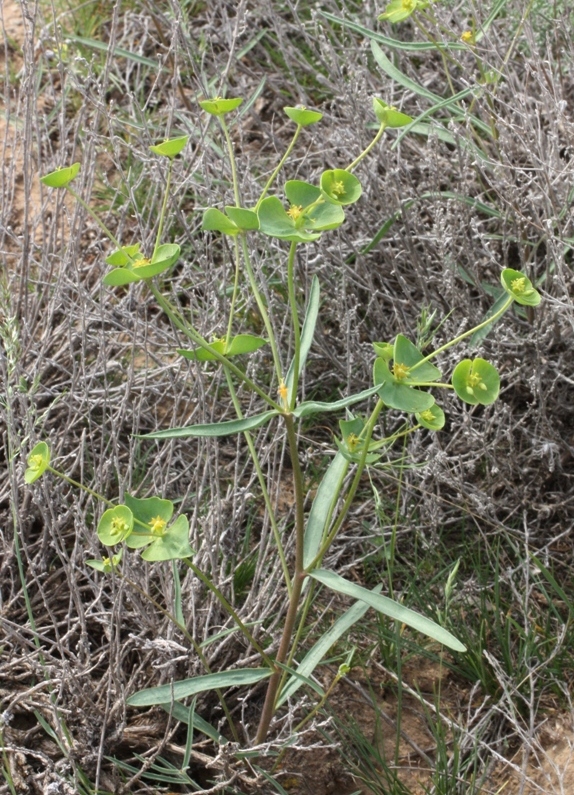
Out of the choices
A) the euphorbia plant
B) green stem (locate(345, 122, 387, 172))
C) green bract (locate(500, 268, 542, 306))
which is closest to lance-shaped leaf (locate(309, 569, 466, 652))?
the euphorbia plant

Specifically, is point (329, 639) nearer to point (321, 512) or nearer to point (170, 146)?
point (321, 512)

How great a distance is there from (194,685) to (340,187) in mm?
846

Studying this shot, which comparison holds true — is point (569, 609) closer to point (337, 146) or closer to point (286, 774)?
point (286, 774)

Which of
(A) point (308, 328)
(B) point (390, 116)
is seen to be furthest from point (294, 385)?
(B) point (390, 116)

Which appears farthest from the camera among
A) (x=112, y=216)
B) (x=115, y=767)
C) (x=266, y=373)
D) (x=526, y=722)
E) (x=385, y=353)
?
(x=112, y=216)

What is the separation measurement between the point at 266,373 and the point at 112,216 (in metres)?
0.77

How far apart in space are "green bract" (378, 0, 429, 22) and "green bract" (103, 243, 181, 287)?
3.36 feet

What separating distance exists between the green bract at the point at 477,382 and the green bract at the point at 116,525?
509 mm

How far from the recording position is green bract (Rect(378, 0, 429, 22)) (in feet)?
6.47

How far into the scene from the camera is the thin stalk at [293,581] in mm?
1339

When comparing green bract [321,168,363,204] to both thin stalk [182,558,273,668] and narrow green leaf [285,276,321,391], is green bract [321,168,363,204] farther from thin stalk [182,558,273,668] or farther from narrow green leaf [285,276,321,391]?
thin stalk [182,558,273,668]

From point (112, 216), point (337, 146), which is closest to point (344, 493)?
point (337, 146)

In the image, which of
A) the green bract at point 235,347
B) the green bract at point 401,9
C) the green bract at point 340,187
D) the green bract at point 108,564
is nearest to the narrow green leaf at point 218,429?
the green bract at point 235,347

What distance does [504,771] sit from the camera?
5.58 ft
